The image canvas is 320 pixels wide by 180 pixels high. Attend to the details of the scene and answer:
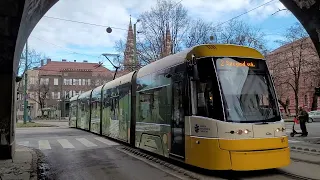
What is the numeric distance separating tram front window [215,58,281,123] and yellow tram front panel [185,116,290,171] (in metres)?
0.29

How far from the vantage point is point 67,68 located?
357ft

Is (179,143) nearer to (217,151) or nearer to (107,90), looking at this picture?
(217,151)

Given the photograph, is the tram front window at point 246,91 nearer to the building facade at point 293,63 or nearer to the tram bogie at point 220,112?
the tram bogie at point 220,112

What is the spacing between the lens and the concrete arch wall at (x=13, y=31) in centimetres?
939

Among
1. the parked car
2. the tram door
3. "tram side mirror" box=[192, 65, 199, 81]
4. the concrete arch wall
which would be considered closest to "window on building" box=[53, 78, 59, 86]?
the parked car

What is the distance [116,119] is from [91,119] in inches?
349

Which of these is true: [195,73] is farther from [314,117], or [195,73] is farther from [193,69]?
[314,117]

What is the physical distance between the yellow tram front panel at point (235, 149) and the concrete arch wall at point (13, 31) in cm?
533

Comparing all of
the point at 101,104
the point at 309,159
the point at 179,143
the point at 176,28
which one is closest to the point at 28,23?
the point at 179,143

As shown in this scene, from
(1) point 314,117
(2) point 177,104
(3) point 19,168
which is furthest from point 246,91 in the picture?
(1) point 314,117

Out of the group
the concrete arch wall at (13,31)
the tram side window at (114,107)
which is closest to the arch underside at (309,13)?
the concrete arch wall at (13,31)

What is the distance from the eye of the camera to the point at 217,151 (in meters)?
8.84

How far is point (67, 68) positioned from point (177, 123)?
4022 inches

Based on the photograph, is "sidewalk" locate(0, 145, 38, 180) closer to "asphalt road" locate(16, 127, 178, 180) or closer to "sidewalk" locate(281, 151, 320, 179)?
"asphalt road" locate(16, 127, 178, 180)
